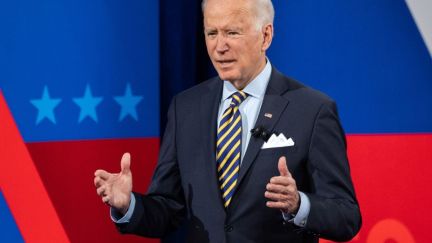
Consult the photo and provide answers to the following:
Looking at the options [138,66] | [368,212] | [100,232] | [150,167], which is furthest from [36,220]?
[368,212]

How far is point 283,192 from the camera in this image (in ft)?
5.98

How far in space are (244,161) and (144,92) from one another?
1.04 meters

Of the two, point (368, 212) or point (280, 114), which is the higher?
point (280, 114)

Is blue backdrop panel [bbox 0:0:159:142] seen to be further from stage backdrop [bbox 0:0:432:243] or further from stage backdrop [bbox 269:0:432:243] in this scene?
stage backdrop [bbox 269:0:432:243]

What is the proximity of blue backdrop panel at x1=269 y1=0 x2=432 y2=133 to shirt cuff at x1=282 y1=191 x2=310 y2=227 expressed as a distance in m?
1.12

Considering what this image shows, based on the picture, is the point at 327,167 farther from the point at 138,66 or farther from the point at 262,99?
the point at 138,66

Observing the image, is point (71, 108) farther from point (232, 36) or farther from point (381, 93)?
point (381, 93)

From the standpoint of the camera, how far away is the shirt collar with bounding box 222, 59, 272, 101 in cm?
218

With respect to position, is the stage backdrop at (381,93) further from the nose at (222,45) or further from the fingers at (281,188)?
the fingers at (281,188)

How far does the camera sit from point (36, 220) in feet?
8.84

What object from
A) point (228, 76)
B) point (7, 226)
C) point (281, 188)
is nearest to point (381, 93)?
point (228, 76)

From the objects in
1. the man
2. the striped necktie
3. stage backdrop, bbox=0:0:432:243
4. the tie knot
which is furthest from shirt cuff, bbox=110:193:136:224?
stage backdrop, bbox=0:0:432:243

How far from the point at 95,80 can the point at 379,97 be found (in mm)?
1160

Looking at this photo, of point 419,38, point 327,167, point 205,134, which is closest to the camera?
point 327,167
